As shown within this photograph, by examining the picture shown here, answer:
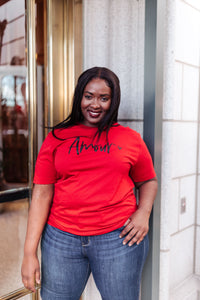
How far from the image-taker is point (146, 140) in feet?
5.86

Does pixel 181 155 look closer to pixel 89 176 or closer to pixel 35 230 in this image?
pixel 89 176

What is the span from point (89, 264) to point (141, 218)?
35 cm

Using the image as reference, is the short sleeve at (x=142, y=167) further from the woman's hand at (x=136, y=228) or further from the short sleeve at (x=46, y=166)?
the short sleeve at (x=46, y=166)

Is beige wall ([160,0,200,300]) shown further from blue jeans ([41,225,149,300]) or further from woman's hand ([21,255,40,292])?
woman's hand ([21,255,40,292])

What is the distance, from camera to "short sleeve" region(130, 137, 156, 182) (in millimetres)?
1503

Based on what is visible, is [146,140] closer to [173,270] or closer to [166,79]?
[166,79]

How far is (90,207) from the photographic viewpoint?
1383 mm

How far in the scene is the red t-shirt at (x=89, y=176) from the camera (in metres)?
1.39

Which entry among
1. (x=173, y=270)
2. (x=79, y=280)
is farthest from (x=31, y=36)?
(x=173, y=270)

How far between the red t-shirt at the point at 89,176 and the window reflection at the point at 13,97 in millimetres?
513

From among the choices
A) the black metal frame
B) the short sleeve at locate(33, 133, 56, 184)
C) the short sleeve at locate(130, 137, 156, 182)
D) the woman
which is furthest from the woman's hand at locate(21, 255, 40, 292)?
the short sleeve at locate(130, 137, 156, 182)

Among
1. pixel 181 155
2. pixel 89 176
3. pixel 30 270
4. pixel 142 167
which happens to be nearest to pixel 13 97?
pixel 89 176

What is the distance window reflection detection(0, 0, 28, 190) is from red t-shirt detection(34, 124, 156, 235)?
513 mm

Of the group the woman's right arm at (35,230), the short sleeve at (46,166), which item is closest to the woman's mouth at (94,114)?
the short sleeve at (46,166)
